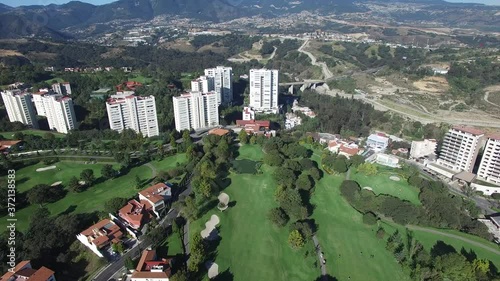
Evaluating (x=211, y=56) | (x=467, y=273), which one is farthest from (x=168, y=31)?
(x=467, y=273)

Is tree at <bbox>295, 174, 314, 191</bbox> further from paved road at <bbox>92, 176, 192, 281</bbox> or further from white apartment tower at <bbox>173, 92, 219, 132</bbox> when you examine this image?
white apartment tower at <bbox>173, 92, 219, 132</bbox>

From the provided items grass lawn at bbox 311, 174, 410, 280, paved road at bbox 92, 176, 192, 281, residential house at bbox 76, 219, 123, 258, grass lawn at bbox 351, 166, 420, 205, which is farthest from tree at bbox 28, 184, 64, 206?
grass lawn at bbox 351, 166, 420, 205

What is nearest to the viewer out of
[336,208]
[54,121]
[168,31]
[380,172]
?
[336,208]

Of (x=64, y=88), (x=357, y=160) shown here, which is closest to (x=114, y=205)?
(x=357, y=160)

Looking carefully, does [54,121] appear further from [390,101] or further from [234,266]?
[390,101]

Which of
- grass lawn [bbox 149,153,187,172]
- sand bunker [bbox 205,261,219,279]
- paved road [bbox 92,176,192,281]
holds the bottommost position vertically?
grass lawn [bbox 149,153,187,172]

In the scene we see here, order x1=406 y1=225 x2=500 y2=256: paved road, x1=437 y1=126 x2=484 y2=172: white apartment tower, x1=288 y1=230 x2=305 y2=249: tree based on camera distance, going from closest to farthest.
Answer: x1=288 y1=230 x2=305 y2=249: tree → x1=406 y1=225 x2=500 y2=256: paved road → x1=437 y1=126 x2=484 y2=172: white apartment tower
